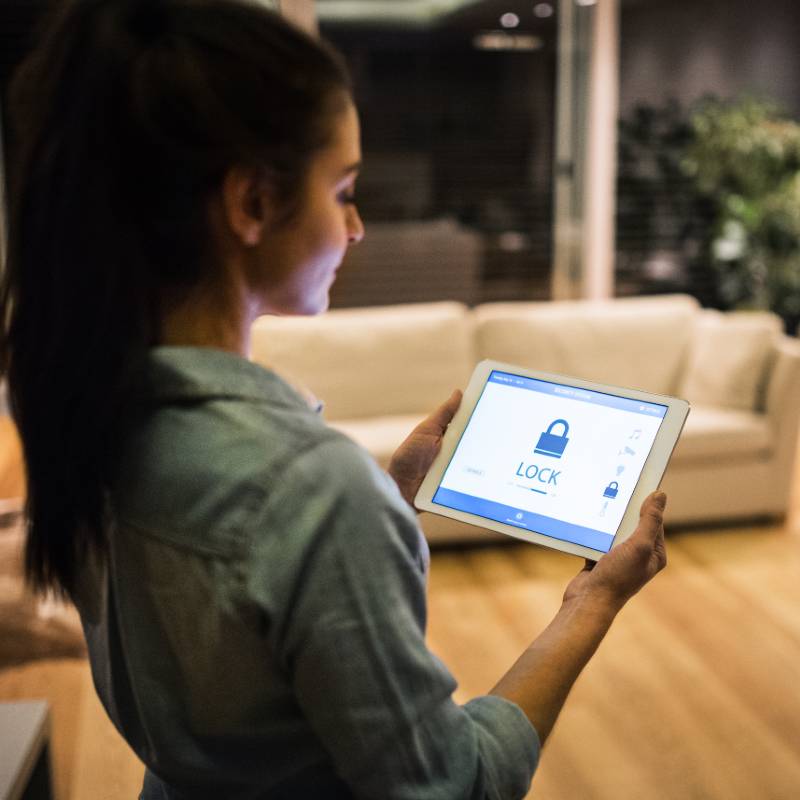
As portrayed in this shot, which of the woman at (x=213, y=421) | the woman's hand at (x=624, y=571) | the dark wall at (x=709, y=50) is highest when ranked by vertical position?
the dark wall at (x=709, y=50)

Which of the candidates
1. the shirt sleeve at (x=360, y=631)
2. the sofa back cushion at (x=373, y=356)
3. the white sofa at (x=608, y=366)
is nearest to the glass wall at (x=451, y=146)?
the white sofa at (x=608, y=366)

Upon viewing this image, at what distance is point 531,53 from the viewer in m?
5.07

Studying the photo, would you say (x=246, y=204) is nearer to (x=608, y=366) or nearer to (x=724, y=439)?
(x=724, y=439)

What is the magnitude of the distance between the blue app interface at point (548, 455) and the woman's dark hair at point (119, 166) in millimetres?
501

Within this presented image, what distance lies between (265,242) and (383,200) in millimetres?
4627

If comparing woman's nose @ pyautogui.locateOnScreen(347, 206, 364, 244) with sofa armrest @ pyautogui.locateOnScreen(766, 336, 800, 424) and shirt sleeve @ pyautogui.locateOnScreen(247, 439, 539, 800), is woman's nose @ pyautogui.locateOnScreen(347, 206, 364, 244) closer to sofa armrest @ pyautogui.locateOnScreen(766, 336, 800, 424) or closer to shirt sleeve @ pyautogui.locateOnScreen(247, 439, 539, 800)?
shirt sleeve @ pyautogui.locateOnScreen(247, 439, 539, 800)

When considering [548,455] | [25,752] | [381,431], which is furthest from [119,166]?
[381,431]

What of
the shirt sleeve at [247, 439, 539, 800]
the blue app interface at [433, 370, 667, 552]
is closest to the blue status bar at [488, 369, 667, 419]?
the blue app interface at [433, 370, 667, 552]

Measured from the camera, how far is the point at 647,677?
8.27 ft

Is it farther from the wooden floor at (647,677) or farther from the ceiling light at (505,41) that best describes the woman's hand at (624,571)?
the ceiling light at (505,41)

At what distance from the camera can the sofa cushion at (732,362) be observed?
3631 mm

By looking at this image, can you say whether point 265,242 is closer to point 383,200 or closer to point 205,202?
point 205,202

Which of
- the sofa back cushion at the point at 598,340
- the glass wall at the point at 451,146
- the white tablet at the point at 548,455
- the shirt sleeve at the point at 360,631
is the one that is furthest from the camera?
the glass wall at the point at 451,146

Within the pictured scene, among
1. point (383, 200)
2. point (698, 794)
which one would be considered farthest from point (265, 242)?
point (383, 200)
